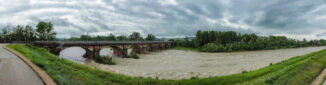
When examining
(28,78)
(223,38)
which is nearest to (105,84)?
(28,78)

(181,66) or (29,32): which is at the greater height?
(29,32)

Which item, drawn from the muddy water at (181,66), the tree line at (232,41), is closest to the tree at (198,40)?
the tree line at (232,41)

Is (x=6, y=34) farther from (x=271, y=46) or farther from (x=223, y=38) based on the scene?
(x=271, y=46)

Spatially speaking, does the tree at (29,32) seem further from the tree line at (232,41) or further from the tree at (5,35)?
the tree line at (232,41)

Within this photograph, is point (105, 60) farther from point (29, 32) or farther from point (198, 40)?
point (198, 40)

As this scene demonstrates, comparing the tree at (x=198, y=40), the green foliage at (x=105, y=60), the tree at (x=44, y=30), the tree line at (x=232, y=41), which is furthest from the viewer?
the tree at (x=198, y=40)

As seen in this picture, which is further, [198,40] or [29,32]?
[198,40]

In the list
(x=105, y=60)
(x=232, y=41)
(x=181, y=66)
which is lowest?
(x=181, y=66)

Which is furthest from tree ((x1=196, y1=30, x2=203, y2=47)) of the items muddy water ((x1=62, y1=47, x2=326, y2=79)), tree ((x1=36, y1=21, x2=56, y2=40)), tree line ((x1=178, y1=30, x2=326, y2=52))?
tree ((x1=36, y1=21, x2=56, y2=40))

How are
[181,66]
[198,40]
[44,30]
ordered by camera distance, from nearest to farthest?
[181,66] < [44,30] < [198,40]

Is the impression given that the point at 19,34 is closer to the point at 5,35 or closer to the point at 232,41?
the point at 5,35

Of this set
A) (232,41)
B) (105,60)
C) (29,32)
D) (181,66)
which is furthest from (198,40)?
(29,32)

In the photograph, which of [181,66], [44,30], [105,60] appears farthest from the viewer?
[44,30]

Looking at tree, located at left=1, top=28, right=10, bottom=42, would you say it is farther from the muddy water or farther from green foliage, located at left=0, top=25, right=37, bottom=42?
the muddy water
